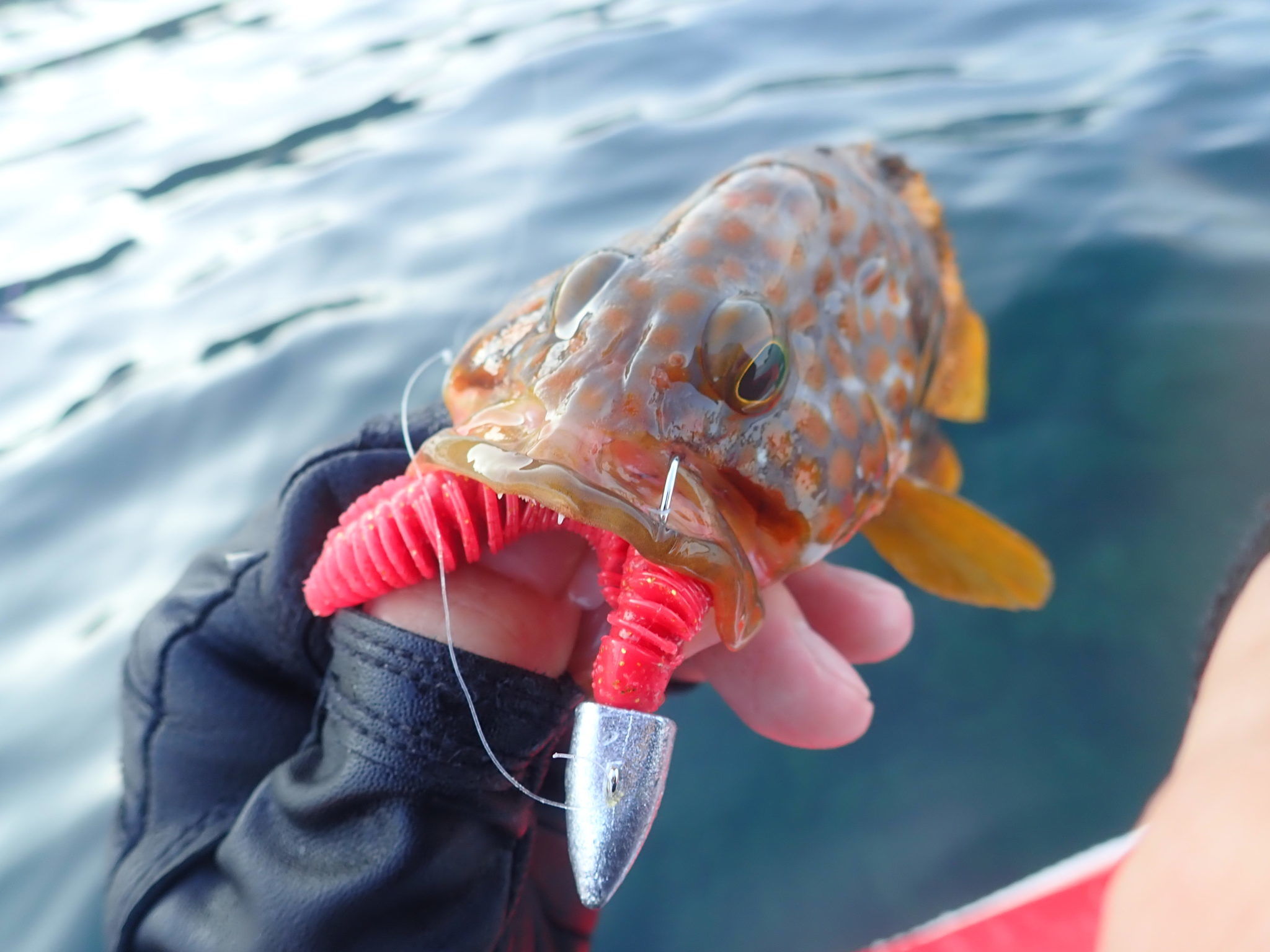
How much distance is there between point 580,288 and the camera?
1.53 metres

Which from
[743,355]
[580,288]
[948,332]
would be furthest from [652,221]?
[743,355]

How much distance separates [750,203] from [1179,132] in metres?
3.82

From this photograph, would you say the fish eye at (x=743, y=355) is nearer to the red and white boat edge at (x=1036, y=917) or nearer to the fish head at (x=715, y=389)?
the fish head at (x=715, y=389)

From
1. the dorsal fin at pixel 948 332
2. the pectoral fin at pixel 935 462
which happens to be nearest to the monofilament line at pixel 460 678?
the pectoral fin at pixel 935 462

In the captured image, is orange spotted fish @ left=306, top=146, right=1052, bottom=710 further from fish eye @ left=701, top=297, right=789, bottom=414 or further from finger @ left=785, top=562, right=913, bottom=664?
finger @ left=785, top=562, right=913, bottom=664

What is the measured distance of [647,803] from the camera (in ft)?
3.68

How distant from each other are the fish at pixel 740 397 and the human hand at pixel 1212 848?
578 millimetres

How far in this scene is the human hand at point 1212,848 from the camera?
95cm

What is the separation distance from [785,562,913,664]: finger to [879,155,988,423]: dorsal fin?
73 centimetres

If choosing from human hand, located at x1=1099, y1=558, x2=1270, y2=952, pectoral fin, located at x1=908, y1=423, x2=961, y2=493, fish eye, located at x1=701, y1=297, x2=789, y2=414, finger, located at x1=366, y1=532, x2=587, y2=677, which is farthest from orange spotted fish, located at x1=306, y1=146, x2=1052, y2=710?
human hand, located at x1=1099, y1=558, x2=1270, y2=952

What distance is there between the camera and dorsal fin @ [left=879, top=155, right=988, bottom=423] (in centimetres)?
259

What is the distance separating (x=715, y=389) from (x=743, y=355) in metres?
0.08

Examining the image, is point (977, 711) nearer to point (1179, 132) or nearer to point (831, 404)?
point (831, 404)

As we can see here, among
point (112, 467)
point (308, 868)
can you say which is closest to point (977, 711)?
point (308, 868)
